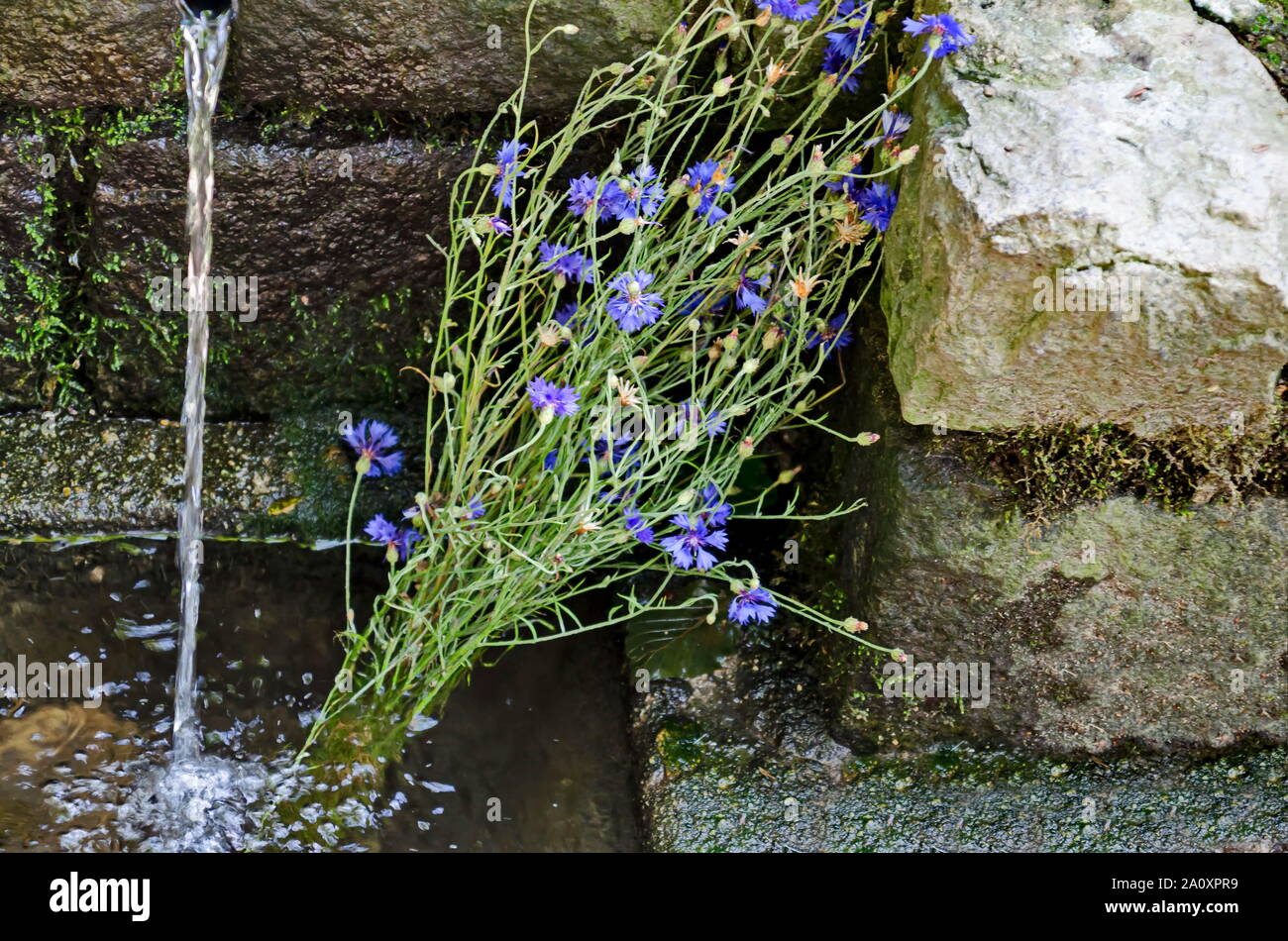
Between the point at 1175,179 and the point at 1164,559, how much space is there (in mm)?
674

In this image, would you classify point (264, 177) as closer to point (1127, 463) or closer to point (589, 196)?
point (589, 196)

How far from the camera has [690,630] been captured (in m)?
2.57

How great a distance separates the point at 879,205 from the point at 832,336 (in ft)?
0.86

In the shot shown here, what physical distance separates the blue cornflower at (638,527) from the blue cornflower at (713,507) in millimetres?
101

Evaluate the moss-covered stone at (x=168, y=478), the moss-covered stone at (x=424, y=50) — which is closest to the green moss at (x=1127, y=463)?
the moss-covered stone at (x=424, y=50)

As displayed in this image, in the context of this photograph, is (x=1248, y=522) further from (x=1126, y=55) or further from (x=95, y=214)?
(x=95, y=214)

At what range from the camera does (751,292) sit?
7.36ft

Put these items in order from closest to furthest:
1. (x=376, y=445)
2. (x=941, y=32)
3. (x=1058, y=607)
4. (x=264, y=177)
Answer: (x=941, y=32) → (x=1058, y=607) → (x=264, y=177) → (x=376, y=445)

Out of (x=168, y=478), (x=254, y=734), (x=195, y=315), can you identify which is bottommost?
(x=254, y=734)

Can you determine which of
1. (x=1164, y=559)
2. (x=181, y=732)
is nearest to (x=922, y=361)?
(x=1164, y=559)

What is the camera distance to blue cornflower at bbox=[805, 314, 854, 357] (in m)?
2.26

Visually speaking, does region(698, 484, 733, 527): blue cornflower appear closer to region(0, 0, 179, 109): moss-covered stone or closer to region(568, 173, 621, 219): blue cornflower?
region(568, 173, 621, 219): blue cornflower

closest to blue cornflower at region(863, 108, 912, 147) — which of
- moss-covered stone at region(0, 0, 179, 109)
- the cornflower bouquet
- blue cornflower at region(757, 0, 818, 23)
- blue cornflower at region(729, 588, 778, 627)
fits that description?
the cornflower bouquet

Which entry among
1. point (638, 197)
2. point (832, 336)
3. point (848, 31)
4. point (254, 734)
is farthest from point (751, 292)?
point (254, 734)
